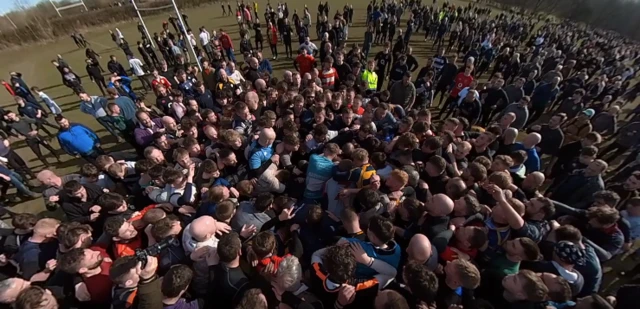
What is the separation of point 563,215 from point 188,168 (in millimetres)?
4773

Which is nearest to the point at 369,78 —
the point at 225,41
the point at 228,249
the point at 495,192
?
the point at 495,192

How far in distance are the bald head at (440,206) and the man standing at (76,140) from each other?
5.93 meters

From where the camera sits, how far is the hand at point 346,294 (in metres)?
2.08

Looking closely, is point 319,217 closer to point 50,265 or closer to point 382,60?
point 50,265

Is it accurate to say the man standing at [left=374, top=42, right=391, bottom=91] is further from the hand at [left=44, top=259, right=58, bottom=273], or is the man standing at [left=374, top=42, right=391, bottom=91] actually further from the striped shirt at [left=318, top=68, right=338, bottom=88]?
the hand at [left=44, top=259, right=58, bottom=273]

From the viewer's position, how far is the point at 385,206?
3064 millimetres

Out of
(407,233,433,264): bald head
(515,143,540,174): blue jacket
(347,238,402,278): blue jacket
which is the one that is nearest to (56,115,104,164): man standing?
(347,238,402,278): blue jacket

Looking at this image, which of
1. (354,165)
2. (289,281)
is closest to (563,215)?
(354,165)

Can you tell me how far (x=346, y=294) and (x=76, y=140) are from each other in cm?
596

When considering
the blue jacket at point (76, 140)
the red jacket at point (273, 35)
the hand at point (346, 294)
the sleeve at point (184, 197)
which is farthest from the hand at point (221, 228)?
the red jacket at point (273, 35)

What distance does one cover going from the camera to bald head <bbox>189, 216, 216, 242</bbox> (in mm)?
2428

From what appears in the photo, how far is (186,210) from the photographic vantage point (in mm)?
3273

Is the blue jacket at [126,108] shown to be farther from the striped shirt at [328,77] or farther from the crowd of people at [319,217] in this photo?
the striped shirt at [328,77]

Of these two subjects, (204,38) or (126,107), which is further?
(204,38)
